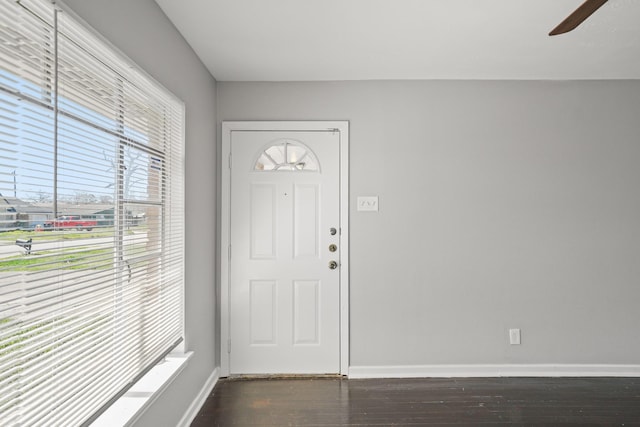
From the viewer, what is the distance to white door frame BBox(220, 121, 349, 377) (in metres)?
3.18

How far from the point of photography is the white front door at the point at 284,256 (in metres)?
3.19

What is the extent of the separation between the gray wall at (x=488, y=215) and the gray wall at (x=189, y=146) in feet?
1.58

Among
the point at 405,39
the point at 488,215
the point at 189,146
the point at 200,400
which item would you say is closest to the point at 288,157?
the point at 189,146

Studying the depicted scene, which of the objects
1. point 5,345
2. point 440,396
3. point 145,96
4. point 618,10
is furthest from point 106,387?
point 618,10

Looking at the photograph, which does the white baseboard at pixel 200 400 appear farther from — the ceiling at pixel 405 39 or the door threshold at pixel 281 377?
the ceiling at pixel 405 39

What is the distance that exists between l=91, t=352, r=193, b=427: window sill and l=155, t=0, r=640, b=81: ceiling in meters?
2.00

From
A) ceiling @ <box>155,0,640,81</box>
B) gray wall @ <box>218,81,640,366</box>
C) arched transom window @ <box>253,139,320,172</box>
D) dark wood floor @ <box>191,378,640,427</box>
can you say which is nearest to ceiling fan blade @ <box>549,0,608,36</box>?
ceiling @ <box>155,0,640,81</box>

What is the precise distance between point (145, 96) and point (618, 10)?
2582mm

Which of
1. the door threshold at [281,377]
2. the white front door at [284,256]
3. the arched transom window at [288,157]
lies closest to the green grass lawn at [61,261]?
the white front door at [284,256]

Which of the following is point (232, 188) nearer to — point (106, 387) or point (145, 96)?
point (145, 96)

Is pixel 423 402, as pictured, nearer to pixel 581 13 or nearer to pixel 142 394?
pixel 142 394

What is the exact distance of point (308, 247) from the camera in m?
3.21

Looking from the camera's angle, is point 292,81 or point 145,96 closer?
point 145,96

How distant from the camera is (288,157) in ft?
10.6
